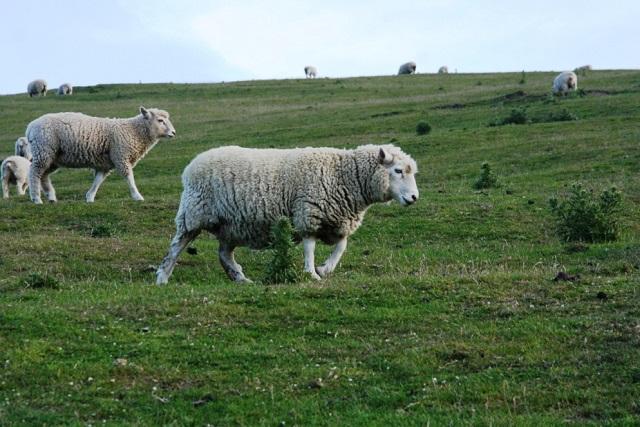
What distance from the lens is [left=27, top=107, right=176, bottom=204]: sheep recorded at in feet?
73.6

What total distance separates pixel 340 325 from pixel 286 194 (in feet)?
13.1

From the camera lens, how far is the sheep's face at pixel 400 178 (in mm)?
14492

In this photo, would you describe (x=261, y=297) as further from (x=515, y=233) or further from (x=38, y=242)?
(x=515, y=233)

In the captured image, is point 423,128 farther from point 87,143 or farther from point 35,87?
point 35,87

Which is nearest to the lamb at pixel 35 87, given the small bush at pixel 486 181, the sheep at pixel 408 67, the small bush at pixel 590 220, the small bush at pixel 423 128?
the sheep at pixel 408 67

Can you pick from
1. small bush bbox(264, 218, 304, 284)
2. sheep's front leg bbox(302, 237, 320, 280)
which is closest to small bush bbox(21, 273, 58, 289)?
small bush bbox(264, 218, 304, 284)

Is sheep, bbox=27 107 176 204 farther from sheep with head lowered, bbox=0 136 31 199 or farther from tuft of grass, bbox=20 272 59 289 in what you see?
tuft of grass, bbox=20 272 59 289

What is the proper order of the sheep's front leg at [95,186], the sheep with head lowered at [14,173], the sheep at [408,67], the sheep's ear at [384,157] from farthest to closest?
1. the sheep at [408,67]
2. the sheep with head lowered at [14,173]
3. the sheep's front leg at [95,186]
4. the sheep's ear at [384,157]

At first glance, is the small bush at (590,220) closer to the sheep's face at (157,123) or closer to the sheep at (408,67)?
the sheep's face at (157,123)

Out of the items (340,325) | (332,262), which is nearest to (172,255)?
(332,262)

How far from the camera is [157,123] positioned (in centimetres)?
2364

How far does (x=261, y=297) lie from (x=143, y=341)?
1880mm

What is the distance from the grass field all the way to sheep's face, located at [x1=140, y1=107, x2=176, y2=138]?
204 cm

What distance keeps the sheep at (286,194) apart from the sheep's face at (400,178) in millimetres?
16
